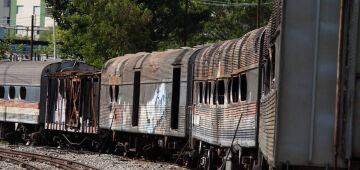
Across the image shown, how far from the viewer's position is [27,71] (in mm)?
28281

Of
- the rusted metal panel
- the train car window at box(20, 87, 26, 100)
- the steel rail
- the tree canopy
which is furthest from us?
Result: the tree canopy

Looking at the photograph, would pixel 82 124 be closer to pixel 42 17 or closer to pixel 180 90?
pixel 180 90

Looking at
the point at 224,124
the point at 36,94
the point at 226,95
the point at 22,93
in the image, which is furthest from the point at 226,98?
the point at 22,93

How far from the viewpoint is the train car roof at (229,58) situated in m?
12.1

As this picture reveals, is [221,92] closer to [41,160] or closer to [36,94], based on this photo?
[41,160]

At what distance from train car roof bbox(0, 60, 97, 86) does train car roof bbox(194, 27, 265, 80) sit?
11.4m

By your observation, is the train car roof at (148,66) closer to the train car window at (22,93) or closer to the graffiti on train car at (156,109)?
the graffiti on train car at (156,109)

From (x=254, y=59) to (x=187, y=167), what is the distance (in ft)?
24.8

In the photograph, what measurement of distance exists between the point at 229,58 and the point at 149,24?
93.8ft

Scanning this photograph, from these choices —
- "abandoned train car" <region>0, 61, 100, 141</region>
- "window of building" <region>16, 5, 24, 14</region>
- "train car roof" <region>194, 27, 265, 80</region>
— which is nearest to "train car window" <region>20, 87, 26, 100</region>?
"abandoned train car" <region>0, 61, 100, 141</region>

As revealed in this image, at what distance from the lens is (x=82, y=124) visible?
84.4 feet

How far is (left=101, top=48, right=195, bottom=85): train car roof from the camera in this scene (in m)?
19.1

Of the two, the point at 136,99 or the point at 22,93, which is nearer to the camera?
the point at 136,99

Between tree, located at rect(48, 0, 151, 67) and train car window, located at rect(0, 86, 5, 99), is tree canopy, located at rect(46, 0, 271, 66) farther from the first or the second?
train car window, located at rect(0, 86, 5, 99)
